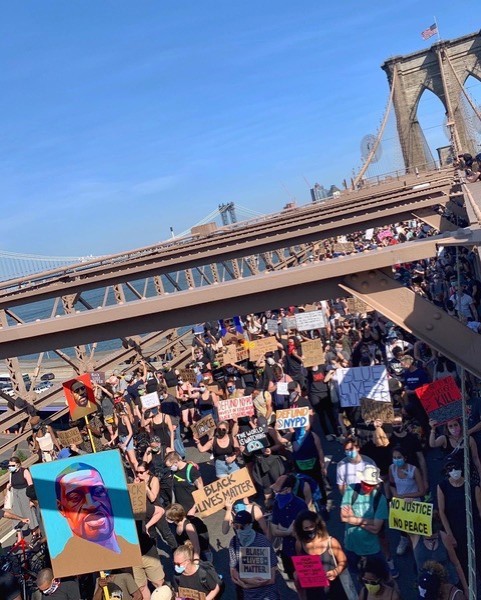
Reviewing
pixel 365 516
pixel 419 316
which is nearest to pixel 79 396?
pixel 365 516

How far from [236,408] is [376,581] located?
12.2 feet

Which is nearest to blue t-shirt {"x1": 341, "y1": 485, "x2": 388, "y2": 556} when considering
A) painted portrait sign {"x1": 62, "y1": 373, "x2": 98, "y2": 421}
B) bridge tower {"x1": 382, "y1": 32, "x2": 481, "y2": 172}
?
painted portrait sign {"x1": 62, "y1": 373, "x2": 98, "y2": 421}

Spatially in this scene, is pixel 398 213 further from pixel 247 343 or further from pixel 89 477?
pixel 89 477

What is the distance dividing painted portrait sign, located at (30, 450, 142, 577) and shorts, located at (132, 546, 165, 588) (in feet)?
1.79

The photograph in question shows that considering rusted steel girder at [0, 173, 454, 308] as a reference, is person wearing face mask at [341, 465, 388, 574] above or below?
below

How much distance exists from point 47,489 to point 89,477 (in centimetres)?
36

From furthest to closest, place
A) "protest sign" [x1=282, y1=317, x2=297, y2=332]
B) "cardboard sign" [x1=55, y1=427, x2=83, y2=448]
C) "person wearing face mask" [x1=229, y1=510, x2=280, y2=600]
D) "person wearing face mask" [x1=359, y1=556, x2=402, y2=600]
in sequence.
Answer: "protest sign" [x1=282, y1=317, x2=297, y2=332] → "cardboard sign" [x1=55, y1=427, x2=83, y2=448] → "person wearing face mask" [x1=229, y1=510, x2=280, y2=600] → "person wearing face mask" [x1=359, y1=556, x2=402, y2=600]

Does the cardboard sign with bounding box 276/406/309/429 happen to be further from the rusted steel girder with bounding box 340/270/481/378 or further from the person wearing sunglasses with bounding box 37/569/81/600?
the rusted steel girder with bounding box 340/270/481/378

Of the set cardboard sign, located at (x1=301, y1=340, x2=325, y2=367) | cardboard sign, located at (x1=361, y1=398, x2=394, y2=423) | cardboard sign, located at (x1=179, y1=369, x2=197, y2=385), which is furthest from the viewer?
cardboard sign, located at (x1=179, y1=369, x2=197, y2=385)

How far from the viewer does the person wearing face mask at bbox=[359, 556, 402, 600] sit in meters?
3.78

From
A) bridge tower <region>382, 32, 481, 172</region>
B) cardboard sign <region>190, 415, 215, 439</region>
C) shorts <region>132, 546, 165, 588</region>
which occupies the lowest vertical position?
shorts <region>132, 546, 165, 588</region>

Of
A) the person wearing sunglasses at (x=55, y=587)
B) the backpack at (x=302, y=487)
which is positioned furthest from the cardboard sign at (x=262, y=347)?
the person wearing sunglasses at (x=55, y=587)

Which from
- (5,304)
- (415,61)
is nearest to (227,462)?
(5,304)

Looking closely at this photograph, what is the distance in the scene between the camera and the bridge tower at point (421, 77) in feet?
214
